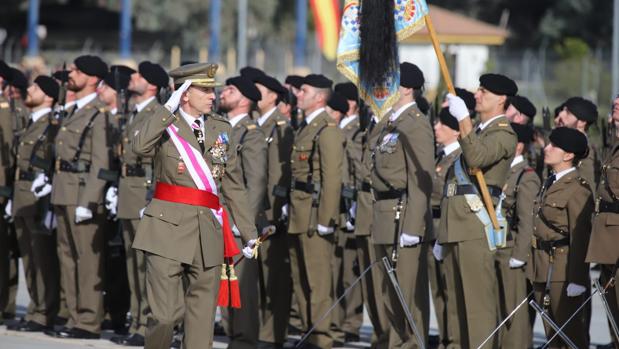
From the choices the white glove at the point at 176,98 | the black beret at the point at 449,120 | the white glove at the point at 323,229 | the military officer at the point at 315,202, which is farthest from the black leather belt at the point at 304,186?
the white glove at the point at 176,98

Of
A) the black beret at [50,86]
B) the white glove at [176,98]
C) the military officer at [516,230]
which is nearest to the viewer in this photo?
the white glove at [176,98]

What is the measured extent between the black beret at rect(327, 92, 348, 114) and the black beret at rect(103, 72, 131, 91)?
1822 mm

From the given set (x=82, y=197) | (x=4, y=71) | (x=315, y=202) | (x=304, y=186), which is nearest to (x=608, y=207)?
(x=315, y=202)

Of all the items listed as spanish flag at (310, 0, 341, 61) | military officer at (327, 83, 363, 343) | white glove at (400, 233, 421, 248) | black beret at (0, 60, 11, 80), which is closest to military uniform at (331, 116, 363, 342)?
military officer at (327, 83, 363, 343)

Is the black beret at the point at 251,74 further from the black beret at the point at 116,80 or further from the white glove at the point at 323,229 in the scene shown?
the white glove at the point at 323,229

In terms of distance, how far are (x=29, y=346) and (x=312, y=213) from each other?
2480 mm

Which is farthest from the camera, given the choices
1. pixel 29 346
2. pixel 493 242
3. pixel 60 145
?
pixel 60 145

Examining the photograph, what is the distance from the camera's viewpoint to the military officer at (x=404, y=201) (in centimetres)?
1027

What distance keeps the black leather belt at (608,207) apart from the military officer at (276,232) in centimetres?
328

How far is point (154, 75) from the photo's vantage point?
11.7m

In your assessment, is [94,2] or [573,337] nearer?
[573,337]

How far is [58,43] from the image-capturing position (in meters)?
47.0

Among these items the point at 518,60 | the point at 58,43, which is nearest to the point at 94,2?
the point at 58,43

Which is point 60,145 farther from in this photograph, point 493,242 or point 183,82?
point 493,242
